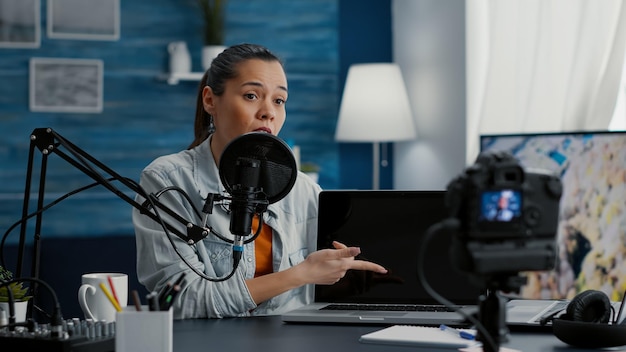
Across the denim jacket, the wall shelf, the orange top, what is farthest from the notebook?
the wall shelf

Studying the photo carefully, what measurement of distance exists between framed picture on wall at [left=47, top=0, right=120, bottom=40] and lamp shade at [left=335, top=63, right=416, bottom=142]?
1.20 m

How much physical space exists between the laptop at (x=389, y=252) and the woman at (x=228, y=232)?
39 mm

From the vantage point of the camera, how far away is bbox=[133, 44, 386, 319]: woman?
1.97 m

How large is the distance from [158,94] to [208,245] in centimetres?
250

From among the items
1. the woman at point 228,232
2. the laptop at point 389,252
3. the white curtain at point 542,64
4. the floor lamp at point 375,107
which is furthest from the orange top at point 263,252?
the floor lamp at point 375,107

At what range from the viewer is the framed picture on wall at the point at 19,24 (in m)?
4.35

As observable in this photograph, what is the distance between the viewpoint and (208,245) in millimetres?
2113

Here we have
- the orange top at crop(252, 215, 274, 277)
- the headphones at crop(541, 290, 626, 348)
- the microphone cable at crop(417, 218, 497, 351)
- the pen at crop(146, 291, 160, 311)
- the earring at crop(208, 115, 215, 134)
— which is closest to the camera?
the microphone cable at crop(417, 218, 497, 351)

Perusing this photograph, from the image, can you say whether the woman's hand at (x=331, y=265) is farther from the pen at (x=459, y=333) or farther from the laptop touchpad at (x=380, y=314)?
the pen at (x=459, y=333)

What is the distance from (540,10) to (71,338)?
2.67 m

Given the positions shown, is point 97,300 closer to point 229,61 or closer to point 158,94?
point 229,61

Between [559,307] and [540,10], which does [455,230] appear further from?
[540,10]

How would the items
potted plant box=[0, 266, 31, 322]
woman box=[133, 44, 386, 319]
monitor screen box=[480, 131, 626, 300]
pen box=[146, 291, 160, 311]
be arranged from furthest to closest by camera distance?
monitor screen box=[480, 131, 626, 300]
woman box=[133, 44, 386, 319]
potted plant box=[0, 266, 31, 322]
pen box=[146, 291, 160, 311]

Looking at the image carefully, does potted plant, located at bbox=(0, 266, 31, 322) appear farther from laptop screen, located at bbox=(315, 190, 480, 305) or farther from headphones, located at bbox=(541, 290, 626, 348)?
headphones, located at bbox=(541, 290, 626, 348)
